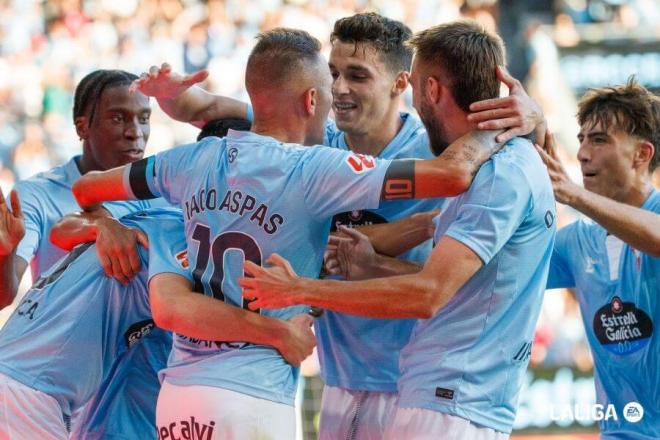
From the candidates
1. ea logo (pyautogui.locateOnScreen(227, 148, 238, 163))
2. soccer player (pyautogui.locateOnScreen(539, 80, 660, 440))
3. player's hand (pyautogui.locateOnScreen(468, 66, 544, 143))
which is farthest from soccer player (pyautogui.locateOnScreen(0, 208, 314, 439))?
soccer player (pyautogui.locateOnScreen(539, 80, 660, 440))

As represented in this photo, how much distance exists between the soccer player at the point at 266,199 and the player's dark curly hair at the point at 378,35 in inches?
50.5

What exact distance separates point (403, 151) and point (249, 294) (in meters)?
1.86

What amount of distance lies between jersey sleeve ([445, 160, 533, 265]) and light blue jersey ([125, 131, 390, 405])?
382mm

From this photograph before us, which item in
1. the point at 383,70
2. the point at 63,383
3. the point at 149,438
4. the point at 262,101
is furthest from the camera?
the point at 383,70

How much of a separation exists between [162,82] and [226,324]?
193 cm

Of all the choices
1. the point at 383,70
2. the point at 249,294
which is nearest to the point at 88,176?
the point at 249,294

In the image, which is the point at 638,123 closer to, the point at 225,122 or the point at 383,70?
the point at 383,70

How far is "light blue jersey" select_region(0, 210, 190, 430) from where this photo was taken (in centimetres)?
477

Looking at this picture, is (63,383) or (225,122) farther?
(225,122)

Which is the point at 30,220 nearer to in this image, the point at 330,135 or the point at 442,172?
the point at 330,135

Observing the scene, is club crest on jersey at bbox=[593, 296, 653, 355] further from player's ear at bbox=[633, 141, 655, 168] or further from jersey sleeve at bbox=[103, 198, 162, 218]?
jersey sleeve at bbox=[103, 198, 162, 218]

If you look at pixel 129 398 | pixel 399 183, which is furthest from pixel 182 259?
pixel 129 398

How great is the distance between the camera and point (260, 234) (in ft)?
13.7

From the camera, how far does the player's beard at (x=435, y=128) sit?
4.40 metres
